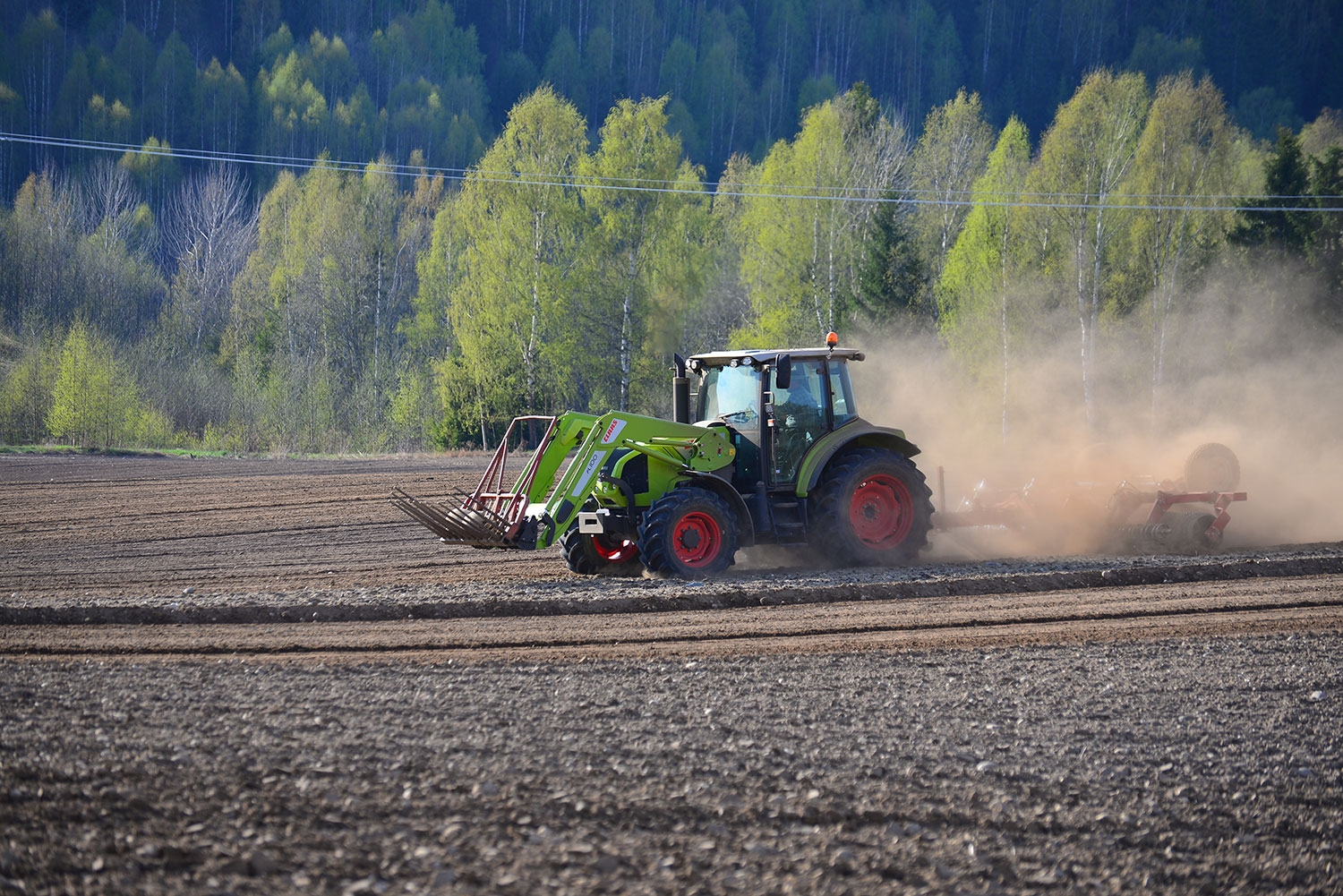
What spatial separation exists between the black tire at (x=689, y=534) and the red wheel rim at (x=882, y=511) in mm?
1578

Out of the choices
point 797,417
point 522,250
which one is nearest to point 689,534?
point 797,417

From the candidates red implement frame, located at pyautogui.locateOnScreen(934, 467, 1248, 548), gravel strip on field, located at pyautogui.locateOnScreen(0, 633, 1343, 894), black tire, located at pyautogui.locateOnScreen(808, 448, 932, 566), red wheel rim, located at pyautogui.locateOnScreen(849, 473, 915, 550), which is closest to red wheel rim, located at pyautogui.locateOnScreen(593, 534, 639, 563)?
black tire, located at pyautogui.locateOnScreen(808, 448, 932, 566)

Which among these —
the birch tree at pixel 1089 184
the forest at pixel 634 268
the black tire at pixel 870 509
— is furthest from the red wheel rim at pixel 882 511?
the birch tree at pixel 1089 184

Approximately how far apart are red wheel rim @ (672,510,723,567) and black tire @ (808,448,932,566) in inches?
46.1

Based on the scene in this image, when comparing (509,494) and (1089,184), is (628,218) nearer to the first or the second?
(1089,184)

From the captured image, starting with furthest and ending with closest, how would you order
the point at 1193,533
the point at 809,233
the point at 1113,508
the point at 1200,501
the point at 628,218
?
1. the point at 809,233
2. the point at 628,218
3. the point at 1113,508
4. the point at 1200,501
5. the point at 1193,533

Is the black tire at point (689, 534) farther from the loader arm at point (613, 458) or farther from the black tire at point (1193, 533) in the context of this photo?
the black tire at point (1193, 533)

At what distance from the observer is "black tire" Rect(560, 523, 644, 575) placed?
1096 centimetres

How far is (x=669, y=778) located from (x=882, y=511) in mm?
7460

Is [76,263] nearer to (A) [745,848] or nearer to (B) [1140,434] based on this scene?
(B) [1140,434]

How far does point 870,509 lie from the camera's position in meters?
12.0

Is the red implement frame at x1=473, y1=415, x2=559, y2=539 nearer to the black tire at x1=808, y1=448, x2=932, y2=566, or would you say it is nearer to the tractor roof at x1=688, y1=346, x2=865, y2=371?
the tractor roof at x1=688, y1=346, x2=865, y2=371

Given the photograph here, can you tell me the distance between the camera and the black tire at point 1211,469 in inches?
544

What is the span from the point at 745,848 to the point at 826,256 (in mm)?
30952
